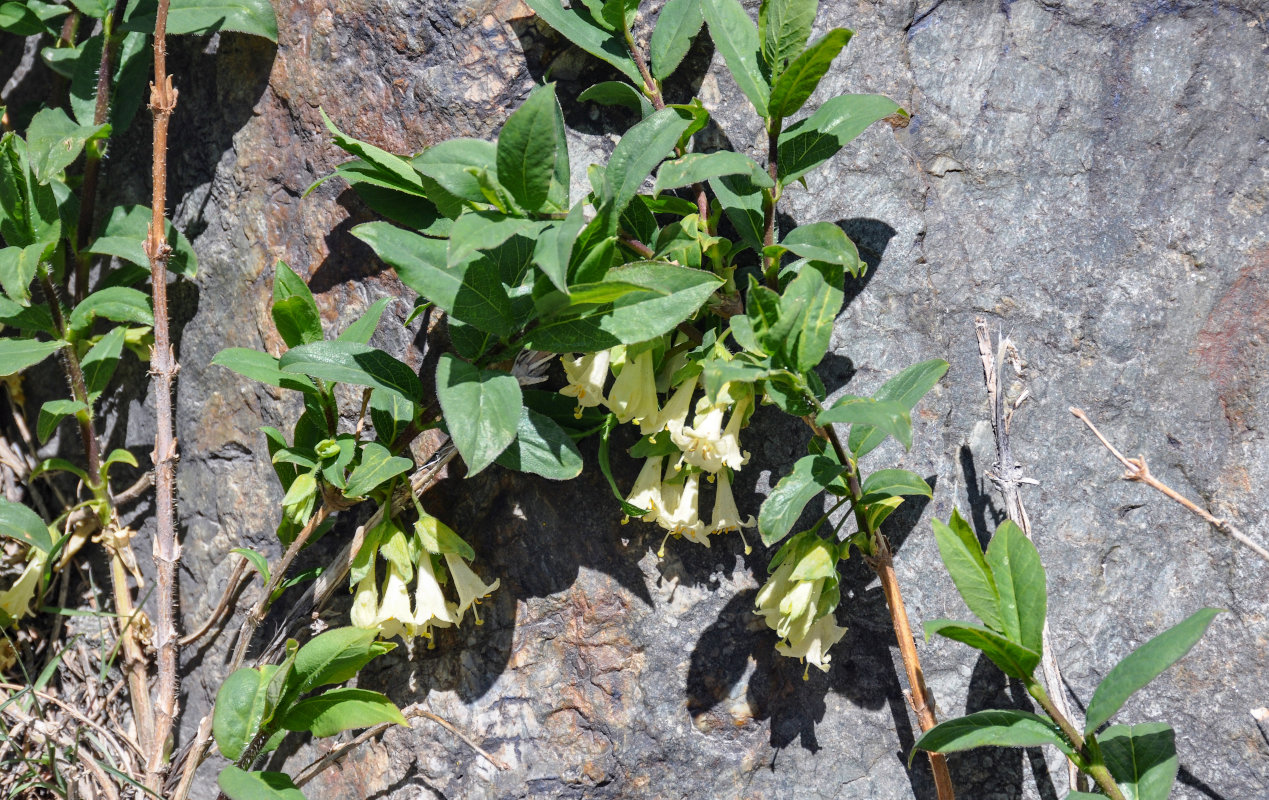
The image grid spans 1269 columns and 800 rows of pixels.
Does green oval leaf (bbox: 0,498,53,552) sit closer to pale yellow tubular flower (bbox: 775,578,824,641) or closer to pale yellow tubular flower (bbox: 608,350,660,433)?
pale yellow tubular flower (bbox: 608,350,660,433)

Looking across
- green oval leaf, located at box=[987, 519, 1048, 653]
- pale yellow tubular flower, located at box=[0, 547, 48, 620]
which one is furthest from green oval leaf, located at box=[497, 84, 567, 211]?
pale yellow tubular flower, located at box=[0, 547, 48, 620]

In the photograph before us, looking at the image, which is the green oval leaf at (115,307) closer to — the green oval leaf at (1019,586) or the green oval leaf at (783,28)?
the green oval leaf at (783,28)

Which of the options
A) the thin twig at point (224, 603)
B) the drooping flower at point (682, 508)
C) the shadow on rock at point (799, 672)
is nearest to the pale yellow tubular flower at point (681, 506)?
the drooping flower at point (682, 508)

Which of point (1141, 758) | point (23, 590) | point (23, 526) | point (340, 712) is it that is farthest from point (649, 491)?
point (23, 590)

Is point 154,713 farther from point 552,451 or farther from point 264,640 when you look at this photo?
point 552,451

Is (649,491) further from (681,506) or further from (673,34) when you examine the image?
(673,34)

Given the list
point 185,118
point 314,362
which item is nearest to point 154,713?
point 314,362
